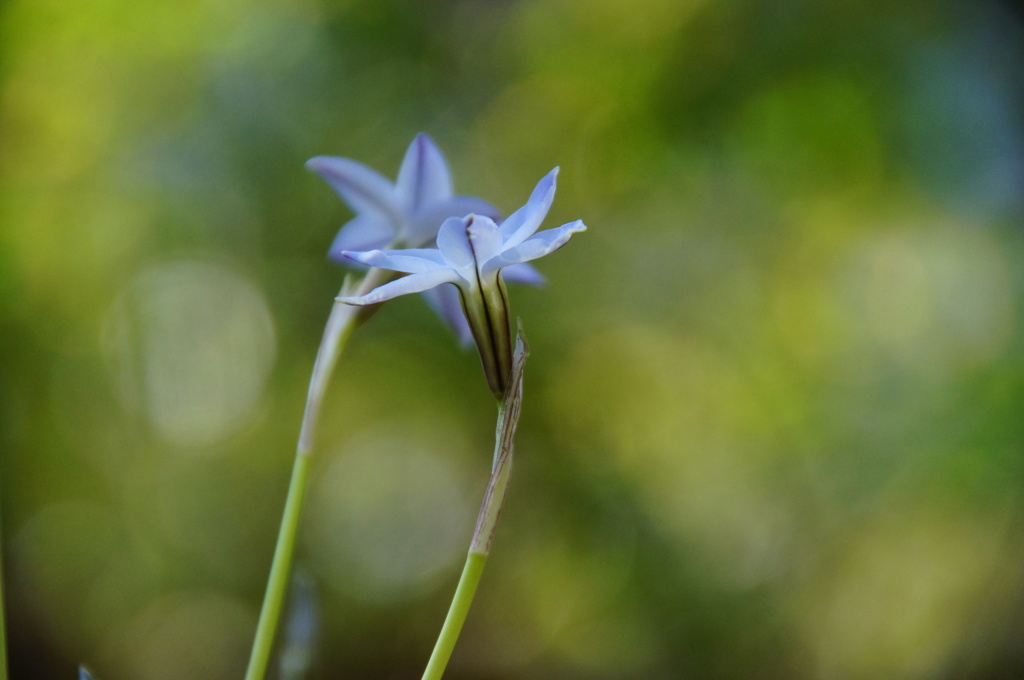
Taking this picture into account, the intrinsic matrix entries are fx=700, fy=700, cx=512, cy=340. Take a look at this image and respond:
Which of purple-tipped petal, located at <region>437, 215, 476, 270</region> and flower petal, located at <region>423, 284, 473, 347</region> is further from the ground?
flower petal, located at <region>423, 284, 473, 347</region>

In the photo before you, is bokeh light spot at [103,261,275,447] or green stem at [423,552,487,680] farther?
bokeh light spot at [103,261,275,447]

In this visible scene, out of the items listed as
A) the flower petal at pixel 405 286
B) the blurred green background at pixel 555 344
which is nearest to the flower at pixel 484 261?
the flower petal at pixel 405 286

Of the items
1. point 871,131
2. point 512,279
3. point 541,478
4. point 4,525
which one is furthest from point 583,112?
point 4,525

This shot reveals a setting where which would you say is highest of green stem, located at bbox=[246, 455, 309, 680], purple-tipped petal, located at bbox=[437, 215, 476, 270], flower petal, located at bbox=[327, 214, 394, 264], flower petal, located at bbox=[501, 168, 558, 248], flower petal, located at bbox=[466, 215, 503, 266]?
flower petal, located at bbox=[327, 214, 394, 264]

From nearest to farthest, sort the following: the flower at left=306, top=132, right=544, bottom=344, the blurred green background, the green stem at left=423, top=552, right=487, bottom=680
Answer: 1. the green stem at left=423, top=552, right=487, bottom=680
2. the flower at left=306, top=132, right=544, bottom=344
3. the blurred green background

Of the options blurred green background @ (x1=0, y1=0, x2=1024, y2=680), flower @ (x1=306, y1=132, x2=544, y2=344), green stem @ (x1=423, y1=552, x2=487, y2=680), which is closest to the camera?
green stem @ (x1=423, y1=552, x2=487, y2=680)

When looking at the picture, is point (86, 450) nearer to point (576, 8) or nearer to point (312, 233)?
point (312, 233)

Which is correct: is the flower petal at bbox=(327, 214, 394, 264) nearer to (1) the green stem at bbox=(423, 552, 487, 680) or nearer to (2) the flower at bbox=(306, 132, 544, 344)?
(2) the flower at bbox=(306, 132, 544, 344)

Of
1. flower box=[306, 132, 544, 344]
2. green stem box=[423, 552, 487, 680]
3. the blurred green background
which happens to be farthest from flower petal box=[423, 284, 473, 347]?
the blurred green background
